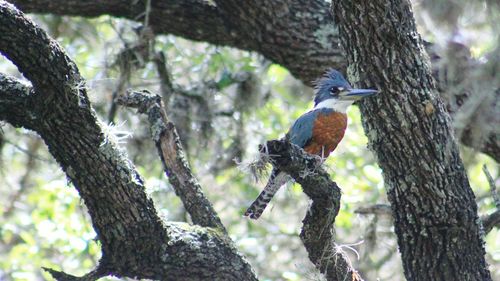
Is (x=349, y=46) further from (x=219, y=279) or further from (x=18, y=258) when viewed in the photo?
(x=18, y=258)

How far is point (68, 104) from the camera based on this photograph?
4496 millimetres

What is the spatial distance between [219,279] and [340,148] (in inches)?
201

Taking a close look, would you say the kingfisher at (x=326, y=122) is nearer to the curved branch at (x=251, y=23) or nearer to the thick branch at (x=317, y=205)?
the curved branch at (x=251, y=23)

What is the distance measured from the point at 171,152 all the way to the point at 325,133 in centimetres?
133

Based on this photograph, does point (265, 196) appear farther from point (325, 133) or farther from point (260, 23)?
point (260, 23)

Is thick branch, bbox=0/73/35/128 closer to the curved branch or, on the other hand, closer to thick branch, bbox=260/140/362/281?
thick branch, bbox=260/140/362/281

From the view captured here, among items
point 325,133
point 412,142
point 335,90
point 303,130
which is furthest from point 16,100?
point 335,90

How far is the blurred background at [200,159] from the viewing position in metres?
7.80

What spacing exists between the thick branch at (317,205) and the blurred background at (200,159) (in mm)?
1344

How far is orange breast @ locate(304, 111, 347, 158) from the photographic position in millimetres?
6281

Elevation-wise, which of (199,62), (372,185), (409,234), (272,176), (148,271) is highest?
(199,62)

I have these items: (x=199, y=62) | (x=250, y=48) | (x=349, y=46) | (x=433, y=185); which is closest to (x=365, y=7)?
(x=349, y=46)

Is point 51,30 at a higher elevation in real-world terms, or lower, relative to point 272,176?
higher

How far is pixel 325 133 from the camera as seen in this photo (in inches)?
249
